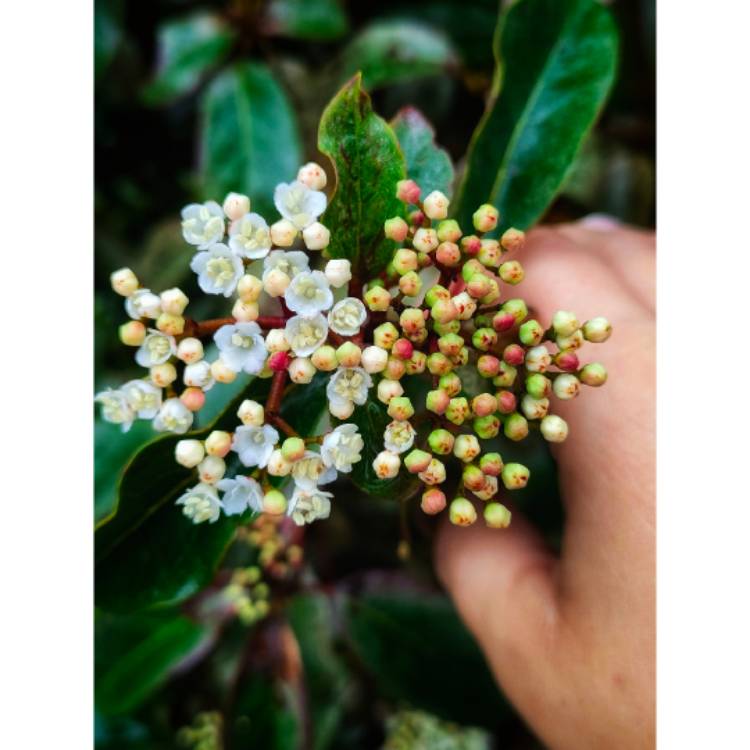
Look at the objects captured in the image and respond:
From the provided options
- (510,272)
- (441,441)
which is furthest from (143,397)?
(510,272)

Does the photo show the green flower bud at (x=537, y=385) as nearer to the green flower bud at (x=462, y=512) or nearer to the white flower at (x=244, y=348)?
the green flower bud at (x=462, y=512)

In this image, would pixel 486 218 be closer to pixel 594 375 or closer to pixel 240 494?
pixel 594 375

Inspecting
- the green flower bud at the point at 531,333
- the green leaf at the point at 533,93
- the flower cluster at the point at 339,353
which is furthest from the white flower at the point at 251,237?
the green leaf at the point at 533,93

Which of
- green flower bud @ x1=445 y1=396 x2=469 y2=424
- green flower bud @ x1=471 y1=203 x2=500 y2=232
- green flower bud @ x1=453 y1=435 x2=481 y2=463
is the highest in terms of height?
green flower bud @ x1=471 y1=203 x2=500 y2=232

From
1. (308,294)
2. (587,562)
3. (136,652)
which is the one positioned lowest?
(136,652)

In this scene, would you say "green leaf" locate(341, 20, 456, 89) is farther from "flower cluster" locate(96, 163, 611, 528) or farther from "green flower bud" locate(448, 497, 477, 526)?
"green flower bud" locate(448, 497, 477, 526)

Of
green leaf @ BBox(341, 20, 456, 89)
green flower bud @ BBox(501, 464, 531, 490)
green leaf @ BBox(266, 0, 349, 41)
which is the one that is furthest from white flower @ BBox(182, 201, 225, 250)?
green leaf @ BBox(266, 0, 349, 41)
